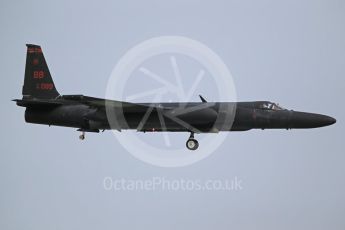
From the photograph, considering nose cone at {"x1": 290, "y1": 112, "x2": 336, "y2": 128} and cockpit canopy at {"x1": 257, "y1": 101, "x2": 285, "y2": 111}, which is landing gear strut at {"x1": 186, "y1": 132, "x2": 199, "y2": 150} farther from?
nose cone at {"x1": 290, "y1": 112, "x2": 336, "y2": 128}

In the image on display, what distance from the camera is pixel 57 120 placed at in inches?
1175

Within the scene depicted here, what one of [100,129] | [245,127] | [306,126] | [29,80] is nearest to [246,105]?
[245,127]

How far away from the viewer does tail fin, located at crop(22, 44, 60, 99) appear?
105 feet

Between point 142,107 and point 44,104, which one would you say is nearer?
point 142,107

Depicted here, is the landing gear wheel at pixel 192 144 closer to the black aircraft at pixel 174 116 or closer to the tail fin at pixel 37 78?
the black aircraft at pixel 174 116

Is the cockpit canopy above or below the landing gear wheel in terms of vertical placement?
above

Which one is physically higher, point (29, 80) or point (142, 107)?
point (29, 80)

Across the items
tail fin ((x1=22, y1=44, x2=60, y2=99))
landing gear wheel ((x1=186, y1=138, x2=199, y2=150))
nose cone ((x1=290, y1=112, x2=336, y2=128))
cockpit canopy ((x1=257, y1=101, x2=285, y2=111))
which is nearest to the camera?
nose cone ((x1=290, y1=112, x2=336, y2=128))

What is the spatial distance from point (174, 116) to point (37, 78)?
30.5 feet

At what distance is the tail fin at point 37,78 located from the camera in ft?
105

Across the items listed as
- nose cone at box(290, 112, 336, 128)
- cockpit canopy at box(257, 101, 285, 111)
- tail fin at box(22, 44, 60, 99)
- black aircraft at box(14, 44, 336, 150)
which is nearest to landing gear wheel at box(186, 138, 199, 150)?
black aircraft at box(14, 44, 336, 150)

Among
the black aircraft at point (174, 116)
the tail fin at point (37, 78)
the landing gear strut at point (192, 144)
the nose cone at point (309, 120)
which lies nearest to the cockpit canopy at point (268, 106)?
the black aircraft at point (174, 116)

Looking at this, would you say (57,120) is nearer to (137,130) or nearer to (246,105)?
(137,130)

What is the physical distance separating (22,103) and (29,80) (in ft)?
9.78
